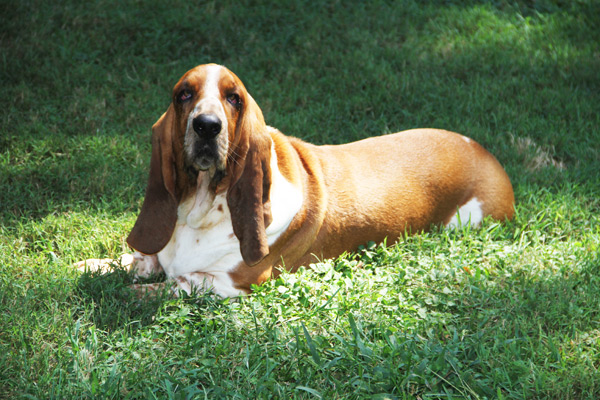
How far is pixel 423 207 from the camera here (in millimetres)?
4148

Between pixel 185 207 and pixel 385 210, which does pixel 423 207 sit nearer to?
pixel 385 210

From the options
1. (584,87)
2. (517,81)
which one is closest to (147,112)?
(517,81)

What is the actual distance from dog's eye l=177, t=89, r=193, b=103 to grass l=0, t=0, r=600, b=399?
3.47 feet

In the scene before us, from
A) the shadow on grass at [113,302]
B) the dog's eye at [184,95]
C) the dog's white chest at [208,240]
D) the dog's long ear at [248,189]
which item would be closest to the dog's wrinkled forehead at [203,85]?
the dog's eye at [184,95]

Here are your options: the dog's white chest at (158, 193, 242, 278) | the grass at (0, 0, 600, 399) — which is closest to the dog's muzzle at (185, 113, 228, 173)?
the dog's white chest at (158, 193, 242, 278)

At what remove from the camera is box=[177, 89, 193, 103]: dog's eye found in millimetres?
3346

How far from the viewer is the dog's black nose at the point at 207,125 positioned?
3.17 metres

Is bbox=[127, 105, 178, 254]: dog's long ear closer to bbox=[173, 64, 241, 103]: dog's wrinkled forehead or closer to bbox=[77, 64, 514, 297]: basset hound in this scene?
bbox=[77, 64, 514, 297]: basset hound

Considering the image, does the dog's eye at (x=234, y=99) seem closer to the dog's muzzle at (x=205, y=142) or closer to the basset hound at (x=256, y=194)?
the basset hound at (x=256, y=194)

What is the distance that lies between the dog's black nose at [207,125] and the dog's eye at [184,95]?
21cm

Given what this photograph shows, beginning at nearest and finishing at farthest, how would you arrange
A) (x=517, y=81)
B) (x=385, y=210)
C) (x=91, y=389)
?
(x=91, y=389)
(x=385, y=210)
(x=517, y=81)

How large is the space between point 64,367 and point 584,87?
5.80 m

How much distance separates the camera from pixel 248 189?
3.43 m

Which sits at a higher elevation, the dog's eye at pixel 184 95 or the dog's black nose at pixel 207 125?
the dog's eye at pixel 184 95
